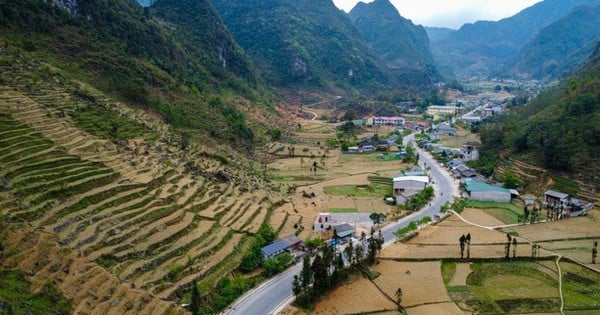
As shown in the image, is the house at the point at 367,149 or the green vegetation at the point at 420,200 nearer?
the green vegetation at the point at 420,200

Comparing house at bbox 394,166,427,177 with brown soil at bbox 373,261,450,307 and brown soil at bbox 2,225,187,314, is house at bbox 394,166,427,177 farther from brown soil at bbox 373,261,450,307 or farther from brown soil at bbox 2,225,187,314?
brown soil at bbox 2,225,187,314

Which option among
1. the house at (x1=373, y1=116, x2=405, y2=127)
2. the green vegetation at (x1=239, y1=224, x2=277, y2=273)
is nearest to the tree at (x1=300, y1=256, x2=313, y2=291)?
the green vegetation at (x1=239, y1=224, x2=277, y2=273)

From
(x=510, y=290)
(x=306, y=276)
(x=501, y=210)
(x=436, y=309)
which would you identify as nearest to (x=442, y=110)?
(x=501, y=210)

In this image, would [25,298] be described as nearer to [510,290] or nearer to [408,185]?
[510,290]

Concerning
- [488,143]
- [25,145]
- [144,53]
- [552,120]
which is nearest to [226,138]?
[144,53]

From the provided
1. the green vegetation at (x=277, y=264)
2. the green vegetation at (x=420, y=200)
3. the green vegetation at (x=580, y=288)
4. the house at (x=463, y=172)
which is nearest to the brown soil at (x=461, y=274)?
the green vegetation at (x=580, y=288)

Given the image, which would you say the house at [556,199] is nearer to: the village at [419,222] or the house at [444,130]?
Answer: the village at [419,222]
